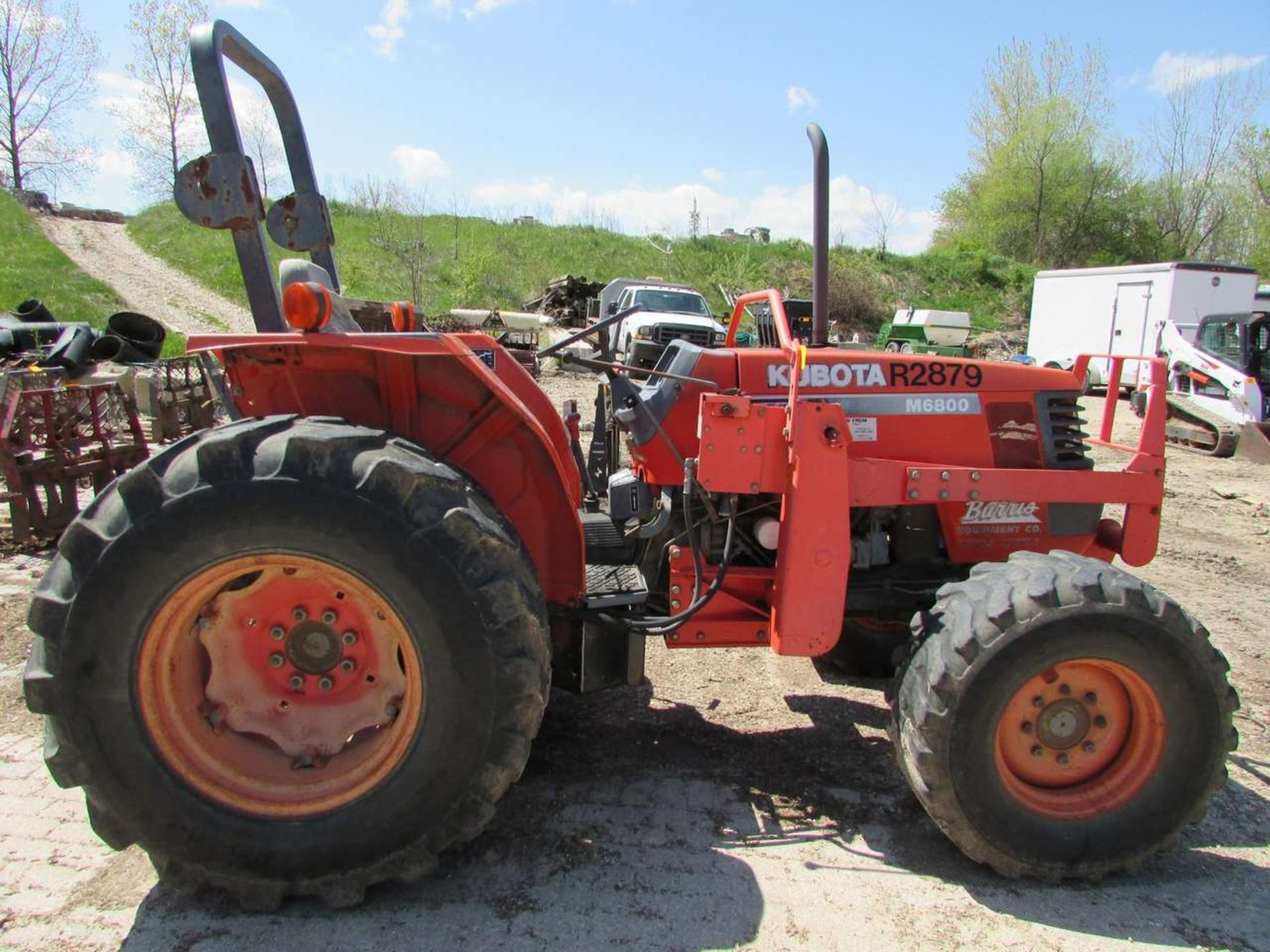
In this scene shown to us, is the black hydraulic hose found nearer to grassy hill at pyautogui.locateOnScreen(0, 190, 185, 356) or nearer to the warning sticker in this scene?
the warning sticker

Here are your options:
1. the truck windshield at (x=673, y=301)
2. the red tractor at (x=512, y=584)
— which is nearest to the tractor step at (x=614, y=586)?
the red tractor at (x=512, y=584)

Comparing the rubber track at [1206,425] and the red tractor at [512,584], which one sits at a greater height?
the red tractor at [512,584]

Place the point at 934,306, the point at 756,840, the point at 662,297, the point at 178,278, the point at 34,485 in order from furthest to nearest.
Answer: the point at 934,306, the point at 178,278, the point at 662,297, the point at 34,485, the point at 756,840

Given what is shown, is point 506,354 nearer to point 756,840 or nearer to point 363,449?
point 363,449

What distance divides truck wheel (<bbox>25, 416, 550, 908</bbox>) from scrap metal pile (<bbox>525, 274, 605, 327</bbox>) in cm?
2255

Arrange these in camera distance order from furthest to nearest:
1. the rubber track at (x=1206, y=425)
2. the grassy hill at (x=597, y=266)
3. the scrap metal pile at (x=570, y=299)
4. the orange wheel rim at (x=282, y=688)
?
the grassy hill at (x=597, y=266), the scrap metal pile at (x=570, y=299), the rubber track at (x=1206, y=425), the orange wheel rim at (x=282, y=688)

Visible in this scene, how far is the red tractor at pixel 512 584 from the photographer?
7.47 ft

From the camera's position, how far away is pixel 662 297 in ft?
55.6

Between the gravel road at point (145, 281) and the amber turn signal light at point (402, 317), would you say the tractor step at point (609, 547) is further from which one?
the gravel road at point (145, 281)

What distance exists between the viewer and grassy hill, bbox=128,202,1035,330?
26859 mm

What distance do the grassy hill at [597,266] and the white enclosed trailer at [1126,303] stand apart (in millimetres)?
10171

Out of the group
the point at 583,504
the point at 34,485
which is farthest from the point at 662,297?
the point at 583,504

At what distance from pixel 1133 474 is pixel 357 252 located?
27355 mm

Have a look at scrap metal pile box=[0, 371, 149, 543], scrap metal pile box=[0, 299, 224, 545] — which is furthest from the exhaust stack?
scrap metal pile box=[0, 371, 149, 543]
